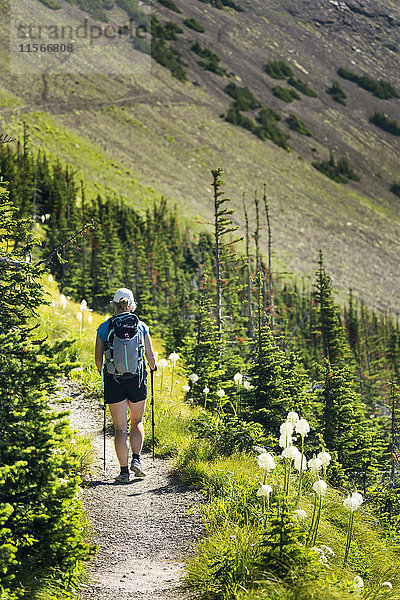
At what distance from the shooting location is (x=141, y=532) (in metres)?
6.28

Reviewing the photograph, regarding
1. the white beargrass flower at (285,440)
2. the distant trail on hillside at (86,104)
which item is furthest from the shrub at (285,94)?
the white beargrass flower at (285,440)

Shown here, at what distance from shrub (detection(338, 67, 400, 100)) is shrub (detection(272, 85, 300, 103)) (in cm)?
2914

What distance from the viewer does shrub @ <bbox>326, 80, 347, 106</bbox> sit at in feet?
466

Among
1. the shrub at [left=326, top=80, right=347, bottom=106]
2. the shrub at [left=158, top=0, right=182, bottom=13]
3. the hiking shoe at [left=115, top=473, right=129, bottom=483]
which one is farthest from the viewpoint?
the shrub at [left=158, top=0, right=182, bottom=13]

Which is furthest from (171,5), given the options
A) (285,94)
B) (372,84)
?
(372,84)

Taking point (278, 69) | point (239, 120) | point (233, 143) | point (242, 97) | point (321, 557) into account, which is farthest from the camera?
point (278, 69)

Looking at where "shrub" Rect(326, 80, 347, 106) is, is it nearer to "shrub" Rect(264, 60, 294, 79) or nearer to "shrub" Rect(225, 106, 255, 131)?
"shrub" Rect(264, 60, 294, 79)

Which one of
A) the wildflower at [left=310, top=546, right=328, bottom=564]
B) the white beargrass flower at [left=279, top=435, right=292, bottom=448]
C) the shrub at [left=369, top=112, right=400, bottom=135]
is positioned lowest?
the shrub at [left=369, top=112, right=400, bottom=135]

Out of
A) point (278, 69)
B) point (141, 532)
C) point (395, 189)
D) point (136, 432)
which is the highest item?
point (278, 69)

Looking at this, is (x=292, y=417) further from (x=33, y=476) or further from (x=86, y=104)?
(x=86, y=104)

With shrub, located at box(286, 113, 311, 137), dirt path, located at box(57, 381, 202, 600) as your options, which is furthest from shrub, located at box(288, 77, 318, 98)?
dirt path, located at box(57, 381, 202, 600)

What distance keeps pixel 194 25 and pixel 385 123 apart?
53.6 meters

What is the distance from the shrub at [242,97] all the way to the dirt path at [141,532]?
117 meters

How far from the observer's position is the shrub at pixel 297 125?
121 m
